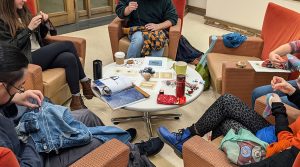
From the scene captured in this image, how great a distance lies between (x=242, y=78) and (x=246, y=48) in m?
0.56

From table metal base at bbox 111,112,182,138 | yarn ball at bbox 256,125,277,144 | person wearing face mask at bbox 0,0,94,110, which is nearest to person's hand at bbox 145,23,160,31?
person wearing face mask at bbox 0,0,94,110

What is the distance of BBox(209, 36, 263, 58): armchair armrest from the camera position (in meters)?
2.77

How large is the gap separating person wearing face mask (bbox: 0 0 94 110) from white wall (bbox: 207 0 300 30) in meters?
2.66

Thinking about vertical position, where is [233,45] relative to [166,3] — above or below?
below

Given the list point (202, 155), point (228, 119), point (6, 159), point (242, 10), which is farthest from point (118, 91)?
point (242, 10)

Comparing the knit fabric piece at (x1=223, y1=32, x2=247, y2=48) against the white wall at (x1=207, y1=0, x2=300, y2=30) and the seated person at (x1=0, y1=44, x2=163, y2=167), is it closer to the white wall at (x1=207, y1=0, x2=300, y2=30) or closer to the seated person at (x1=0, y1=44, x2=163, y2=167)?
the white wall at (x1=207, y1=0, x2=300, y2=30)

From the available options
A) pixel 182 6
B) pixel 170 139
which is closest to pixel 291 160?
pixel 170 139

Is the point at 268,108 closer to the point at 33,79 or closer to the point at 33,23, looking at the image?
the point at 33,79

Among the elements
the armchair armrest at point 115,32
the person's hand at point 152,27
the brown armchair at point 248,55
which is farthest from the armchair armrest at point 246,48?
the armchair armrest at point 115,32

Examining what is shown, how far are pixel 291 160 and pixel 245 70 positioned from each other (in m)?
1.12

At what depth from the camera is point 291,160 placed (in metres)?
1.25

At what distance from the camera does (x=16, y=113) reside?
153 cm

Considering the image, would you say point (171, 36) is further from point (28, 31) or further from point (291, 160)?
point (291, 160)

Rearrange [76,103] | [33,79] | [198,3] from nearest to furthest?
[33,79] → [76,103] → [198,3]
